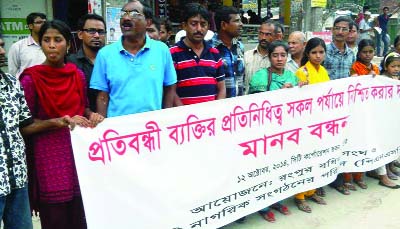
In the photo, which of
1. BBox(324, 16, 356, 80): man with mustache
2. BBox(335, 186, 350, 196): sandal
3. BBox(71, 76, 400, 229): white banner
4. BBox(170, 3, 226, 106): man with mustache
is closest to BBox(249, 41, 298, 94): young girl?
BBox(71, 76, 400, 229): white banner

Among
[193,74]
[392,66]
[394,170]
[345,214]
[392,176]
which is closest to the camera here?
[193,74]

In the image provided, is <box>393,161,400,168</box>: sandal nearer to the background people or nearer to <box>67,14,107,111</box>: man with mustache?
<box>67,14,107,111</box>: man with mustache

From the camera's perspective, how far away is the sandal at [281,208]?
3.70 m

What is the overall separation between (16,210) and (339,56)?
11.3ft

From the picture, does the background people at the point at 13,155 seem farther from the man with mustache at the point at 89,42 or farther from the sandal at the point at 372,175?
the sandal at the point at 372,175

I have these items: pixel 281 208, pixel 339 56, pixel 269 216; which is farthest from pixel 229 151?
pixel 339 56

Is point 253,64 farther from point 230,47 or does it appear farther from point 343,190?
point 343,190

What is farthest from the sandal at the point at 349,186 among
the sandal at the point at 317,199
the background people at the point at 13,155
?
the background people at the point at 13,155

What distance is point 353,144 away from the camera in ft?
13.6

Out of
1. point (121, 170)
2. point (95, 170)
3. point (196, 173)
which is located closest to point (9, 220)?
point (95, 170)

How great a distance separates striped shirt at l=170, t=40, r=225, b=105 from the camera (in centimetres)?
309

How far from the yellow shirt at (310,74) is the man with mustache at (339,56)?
0.37 metres

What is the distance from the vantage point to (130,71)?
8.54 feet

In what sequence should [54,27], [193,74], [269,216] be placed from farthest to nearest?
[269,216] < [193,74] < [54,27]
